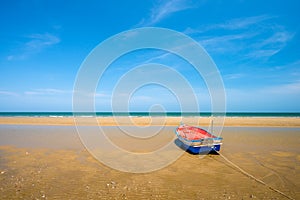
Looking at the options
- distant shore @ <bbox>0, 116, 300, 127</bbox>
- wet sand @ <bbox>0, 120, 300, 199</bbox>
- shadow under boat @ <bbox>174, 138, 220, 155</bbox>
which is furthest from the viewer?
distant shore @ <bbox>0, 116, 300, 127</bbox>

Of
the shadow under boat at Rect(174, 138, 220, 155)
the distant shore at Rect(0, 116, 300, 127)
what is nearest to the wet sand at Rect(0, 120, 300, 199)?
the shadow under boat at Rect(174, 138, 220, 155)

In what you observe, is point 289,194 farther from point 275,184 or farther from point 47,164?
point 47,164

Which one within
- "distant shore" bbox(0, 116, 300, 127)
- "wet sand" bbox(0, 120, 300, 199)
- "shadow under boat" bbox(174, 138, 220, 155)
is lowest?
"wet sand" bbox(0, 120, 300, 199)

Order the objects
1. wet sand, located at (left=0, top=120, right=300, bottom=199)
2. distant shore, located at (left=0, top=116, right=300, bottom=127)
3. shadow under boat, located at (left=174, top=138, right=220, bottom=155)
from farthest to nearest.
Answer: distant shore, located at (left=0, top=116, right=300, bottom=127)
shadow under boat, located at (left=174, top=138, right=220, bottom=155)
wet sand, located at (left=0, top=120, right=300, bottom=199)

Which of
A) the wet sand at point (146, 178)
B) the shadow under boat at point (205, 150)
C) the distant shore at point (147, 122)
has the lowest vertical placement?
the wet sand at point (146, 178)

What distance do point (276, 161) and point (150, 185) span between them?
360 inches

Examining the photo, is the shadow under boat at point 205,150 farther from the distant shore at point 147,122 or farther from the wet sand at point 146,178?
the distant shore at point 147,122

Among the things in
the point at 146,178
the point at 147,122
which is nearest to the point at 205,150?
the point at 146,178

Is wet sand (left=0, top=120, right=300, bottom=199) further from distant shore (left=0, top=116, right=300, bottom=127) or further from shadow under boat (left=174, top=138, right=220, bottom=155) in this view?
distant shore (left=0, top=116, right=300, bottom=127)

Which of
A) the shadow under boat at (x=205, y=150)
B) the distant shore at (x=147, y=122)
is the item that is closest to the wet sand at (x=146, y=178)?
the shadow under boat at (x=205, y=150)

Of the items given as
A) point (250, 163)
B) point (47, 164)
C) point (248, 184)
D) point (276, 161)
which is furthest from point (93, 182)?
point (276, 161)

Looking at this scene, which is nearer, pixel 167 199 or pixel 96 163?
pixel 167 199

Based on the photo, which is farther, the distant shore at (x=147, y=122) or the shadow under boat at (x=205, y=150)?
the distant shore at (x=147, y=122)

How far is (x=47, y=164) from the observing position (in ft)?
37.7
